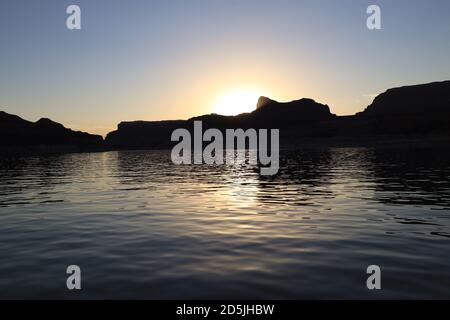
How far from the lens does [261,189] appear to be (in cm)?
3466

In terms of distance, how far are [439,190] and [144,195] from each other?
71.3 feet

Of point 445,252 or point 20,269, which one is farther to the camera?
point 445,252

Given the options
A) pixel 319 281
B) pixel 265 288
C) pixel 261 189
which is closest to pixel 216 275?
pixel 265 288

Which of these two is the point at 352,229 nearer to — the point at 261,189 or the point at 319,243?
the point at 319,243

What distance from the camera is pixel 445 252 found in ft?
44.2

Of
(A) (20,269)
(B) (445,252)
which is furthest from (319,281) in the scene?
(A) (20,269)

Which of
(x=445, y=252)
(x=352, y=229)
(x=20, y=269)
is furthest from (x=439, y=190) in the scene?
(x=20, y=269)

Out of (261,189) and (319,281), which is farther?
(261,189)

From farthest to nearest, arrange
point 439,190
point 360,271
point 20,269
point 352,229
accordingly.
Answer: point 439,190, point 352,229, point 20,269, point 360,271
